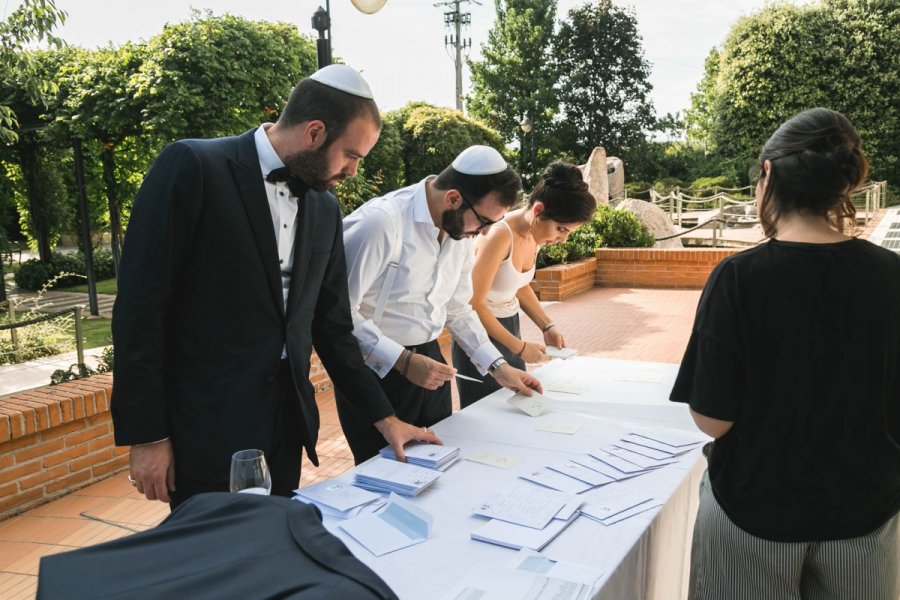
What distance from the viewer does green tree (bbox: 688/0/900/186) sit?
24094 mm

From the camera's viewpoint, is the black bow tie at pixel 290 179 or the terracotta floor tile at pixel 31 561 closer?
the black bow tie at pixel 290 179

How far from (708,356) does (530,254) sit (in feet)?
6.56

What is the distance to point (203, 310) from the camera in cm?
189

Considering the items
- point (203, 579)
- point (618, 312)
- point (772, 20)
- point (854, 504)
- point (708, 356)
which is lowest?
point (618, 312)

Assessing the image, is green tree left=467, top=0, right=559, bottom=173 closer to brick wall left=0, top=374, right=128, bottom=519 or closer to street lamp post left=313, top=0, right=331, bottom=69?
street lamp post left=313, top=0, right=331, bottom=69

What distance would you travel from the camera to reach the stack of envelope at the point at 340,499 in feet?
6.02

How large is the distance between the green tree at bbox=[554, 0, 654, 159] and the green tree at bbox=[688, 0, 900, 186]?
9423mm

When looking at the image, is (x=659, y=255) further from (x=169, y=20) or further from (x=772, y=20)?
(x=772, y=20)

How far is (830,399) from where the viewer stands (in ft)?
4.99

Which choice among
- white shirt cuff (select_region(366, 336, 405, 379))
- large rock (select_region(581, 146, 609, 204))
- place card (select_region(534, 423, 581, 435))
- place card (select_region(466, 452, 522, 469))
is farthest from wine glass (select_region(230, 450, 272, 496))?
large rock (select_region(581, 146, 609, 204))

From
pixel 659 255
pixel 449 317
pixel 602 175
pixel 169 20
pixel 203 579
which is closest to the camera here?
pixel 203 579

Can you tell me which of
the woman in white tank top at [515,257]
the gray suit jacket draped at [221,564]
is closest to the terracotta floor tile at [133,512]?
the woman in white tank top at [515,257]

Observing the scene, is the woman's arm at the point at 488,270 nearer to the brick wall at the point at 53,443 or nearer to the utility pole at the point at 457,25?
the brick wall at the point at 53,443

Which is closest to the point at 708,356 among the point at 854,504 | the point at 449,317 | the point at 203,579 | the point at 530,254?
the point at 854,504
